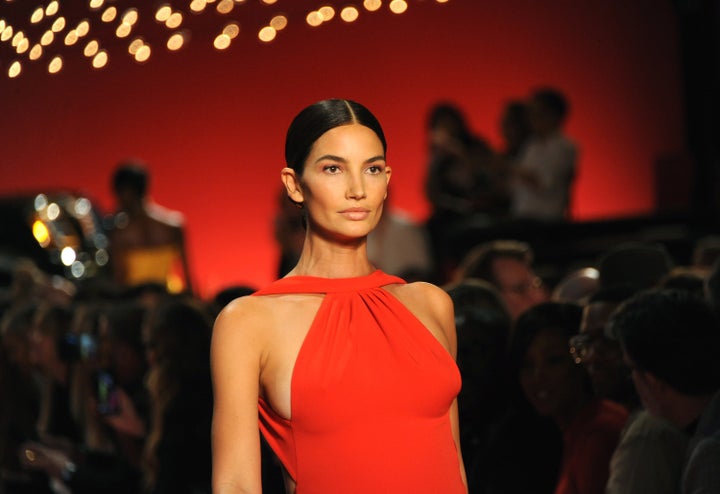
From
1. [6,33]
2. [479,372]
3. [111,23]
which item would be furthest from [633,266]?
[6,33]

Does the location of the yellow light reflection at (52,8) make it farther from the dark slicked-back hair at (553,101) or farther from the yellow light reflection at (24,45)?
the dark slicked-back hair at (553,101)

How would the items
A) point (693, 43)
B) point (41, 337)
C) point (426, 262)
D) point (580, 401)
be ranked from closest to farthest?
point (580, 401) < point (41, 337) < point (426, 262) < point (693, 43)

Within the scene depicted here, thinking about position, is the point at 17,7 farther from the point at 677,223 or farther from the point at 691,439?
the point at 677,223

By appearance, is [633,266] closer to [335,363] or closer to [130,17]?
[130,17]

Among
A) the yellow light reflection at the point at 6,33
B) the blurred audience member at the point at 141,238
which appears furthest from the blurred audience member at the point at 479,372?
the blurred audience member at the point at 141,238

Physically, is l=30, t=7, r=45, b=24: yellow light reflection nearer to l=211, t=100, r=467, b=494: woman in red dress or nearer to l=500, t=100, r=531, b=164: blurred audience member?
l=211, t=100, r=467, b=494: woman in red dress

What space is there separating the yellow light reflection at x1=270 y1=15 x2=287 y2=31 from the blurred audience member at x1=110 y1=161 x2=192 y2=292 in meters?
6.31

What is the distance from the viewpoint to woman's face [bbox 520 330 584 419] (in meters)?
4.15

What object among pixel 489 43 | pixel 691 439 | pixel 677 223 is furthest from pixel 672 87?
pixel 691 439

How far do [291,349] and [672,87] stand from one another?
31.3ft

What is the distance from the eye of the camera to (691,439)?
347 centimetres

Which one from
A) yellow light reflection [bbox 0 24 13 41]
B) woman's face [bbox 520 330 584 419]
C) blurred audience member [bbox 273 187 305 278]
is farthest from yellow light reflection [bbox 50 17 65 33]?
blurred audience member [bbox 273 187 305 278]

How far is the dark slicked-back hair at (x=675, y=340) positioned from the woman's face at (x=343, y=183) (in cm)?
102

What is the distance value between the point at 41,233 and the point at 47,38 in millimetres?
8278
